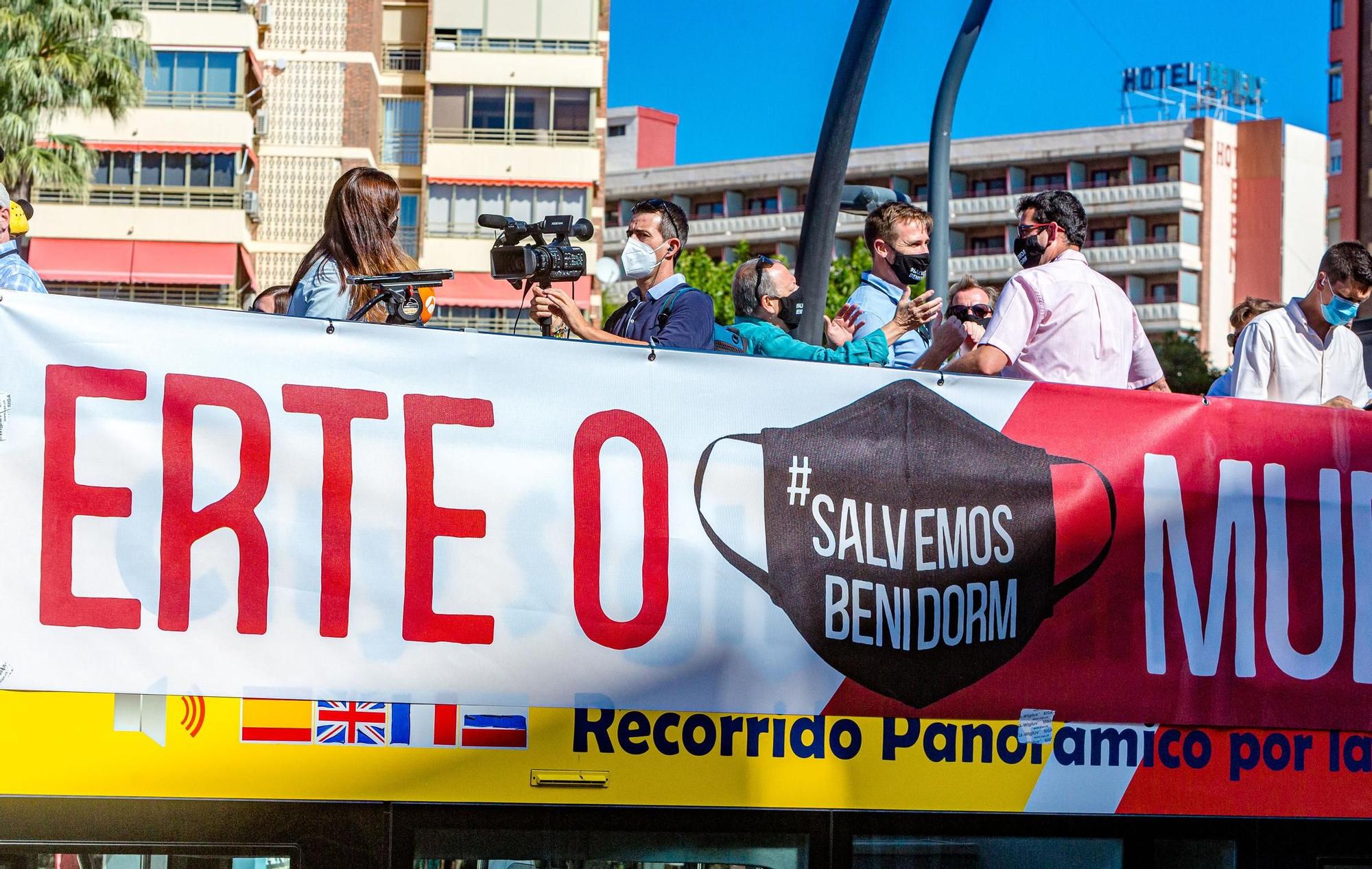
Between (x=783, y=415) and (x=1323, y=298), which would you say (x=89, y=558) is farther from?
(x=1323, y=298)

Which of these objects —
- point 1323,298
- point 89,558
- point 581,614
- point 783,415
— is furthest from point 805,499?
point 1323,298

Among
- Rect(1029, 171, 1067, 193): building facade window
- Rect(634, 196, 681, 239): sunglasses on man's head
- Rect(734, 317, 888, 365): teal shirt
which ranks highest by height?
Rect(1029, 171, 1067, 193): building facade window

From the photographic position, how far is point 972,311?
17.7 ft

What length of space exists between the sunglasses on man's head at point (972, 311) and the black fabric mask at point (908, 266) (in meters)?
0.79

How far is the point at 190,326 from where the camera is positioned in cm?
370

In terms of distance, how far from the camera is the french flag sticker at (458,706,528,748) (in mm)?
3727

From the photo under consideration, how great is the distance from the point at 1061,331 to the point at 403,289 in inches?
77.9

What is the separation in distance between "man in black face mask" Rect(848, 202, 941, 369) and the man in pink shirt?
0.87 meters

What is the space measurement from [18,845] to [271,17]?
50.2 metres

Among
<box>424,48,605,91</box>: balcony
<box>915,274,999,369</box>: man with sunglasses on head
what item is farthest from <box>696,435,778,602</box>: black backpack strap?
<box>424,48,605,91</box>: balcony

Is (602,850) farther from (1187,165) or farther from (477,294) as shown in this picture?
(1187,165)

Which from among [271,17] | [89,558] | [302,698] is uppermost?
[271,17]

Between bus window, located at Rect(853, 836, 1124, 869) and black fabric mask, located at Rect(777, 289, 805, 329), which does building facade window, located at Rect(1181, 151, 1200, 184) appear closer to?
black fabric mask, located at Rect(777, 289, 805, 329)

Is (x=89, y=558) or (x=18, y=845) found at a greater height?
(x=89, y=558)
